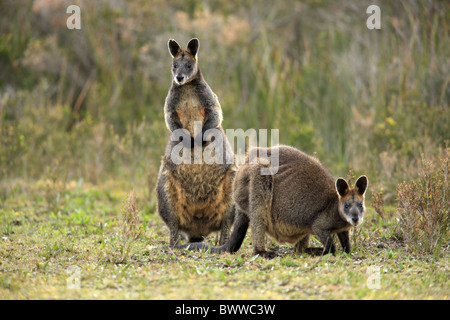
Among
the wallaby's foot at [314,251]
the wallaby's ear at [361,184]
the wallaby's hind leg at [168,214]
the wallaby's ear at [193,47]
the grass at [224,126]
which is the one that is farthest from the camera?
the wallaby's ear at [193,47]

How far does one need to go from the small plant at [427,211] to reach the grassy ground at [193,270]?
0.49 ft

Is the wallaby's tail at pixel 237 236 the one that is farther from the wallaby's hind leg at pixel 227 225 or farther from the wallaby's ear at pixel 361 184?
the wallaby's ear at pixel 361 184

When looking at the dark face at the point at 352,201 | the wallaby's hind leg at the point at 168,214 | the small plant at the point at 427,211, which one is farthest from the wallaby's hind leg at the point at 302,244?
the wallaby's hind leg at the point at 168,214

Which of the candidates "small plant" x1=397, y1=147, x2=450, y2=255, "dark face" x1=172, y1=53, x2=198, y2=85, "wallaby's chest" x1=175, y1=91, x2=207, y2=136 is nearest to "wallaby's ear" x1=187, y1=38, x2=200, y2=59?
"dark face" x1=172, y1=53, x2=198, y2=85

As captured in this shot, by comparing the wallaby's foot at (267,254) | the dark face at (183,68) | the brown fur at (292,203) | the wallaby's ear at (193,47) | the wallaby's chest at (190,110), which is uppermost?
the wallaby's ear at (193,47)

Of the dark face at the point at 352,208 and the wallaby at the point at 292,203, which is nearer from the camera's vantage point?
the dark face at the point at 352,208

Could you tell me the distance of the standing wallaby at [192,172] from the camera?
645 centimetres

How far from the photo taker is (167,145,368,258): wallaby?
220 inches

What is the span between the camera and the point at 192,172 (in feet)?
21.1

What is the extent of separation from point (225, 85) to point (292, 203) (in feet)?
22.6

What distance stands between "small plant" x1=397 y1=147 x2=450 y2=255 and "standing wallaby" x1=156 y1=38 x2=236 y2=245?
1841mm

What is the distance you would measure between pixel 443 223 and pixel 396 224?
3.05ft
